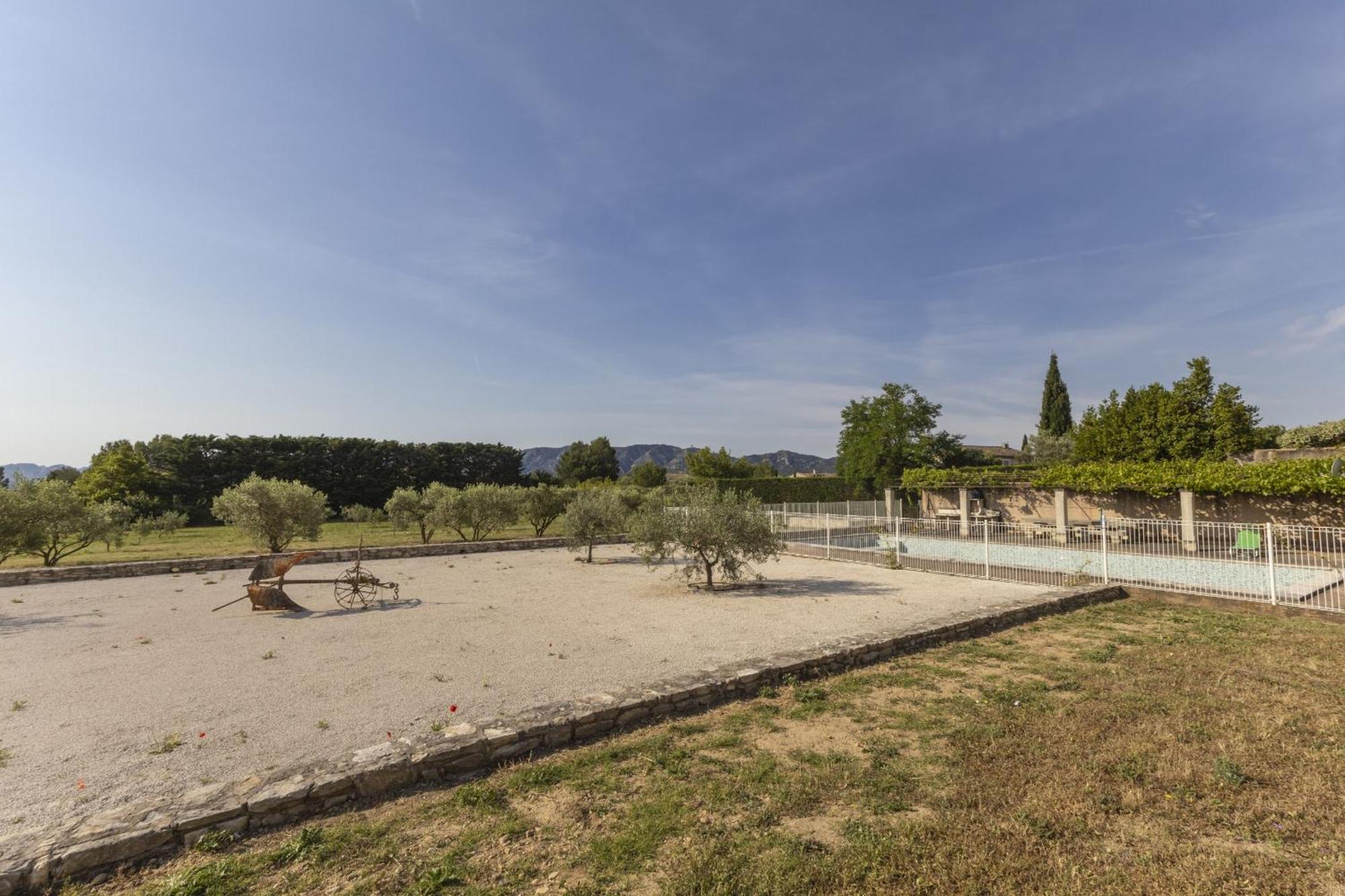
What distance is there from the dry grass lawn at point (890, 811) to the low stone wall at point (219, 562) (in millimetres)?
11315

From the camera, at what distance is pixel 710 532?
1223 cm

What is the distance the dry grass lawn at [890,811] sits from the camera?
3.11 meters

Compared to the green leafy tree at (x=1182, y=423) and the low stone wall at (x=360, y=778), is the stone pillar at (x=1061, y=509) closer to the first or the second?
the green leafy tree at (x=1182, y=423)

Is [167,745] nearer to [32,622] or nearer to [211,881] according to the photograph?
[211,881]

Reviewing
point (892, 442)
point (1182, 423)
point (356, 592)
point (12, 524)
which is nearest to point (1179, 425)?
point (1182, 423)

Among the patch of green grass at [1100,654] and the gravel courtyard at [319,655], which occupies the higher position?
the patch of green grass at [1100,654]

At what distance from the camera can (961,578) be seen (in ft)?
47.2

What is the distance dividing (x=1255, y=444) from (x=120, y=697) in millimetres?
38842

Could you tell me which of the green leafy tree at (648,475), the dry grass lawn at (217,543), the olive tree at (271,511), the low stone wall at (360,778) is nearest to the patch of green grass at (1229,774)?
the low stone wall at (360,778)

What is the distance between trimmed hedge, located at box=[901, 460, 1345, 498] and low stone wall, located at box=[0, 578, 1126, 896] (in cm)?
1904

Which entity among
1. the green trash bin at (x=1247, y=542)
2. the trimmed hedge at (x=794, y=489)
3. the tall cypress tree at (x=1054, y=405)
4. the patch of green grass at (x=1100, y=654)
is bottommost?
the patch of green grass at (x=1100, y=654)

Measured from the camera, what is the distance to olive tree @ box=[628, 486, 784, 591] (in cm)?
1232

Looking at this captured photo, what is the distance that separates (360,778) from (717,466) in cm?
3991

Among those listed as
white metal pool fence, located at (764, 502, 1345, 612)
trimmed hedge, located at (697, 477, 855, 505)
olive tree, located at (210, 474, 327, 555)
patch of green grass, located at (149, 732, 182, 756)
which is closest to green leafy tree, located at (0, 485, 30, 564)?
olive tree, located at (210, 474, 327, 555)
